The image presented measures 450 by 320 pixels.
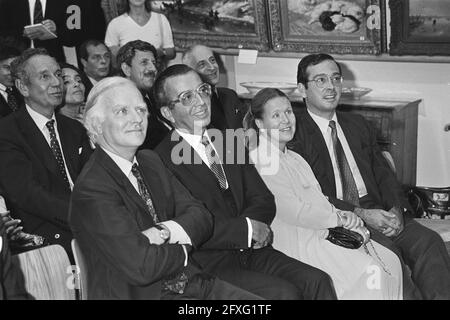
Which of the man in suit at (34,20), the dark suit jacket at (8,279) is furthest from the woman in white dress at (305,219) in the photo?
the man in suit at (34,20)

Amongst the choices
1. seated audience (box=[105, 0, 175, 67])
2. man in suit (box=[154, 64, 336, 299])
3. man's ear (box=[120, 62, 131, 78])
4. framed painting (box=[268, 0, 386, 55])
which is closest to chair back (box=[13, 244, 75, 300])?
man in suit (box=[154, 64, 336, 299])

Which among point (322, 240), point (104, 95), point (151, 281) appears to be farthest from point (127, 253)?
point (322, 240)

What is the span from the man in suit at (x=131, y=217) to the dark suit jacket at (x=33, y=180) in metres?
0.78

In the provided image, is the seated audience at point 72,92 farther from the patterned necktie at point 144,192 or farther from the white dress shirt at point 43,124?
the patterned necktie at point 144,192

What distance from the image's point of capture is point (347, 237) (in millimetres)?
3953

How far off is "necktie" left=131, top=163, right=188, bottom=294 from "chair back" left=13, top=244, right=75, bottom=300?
1.40 ft

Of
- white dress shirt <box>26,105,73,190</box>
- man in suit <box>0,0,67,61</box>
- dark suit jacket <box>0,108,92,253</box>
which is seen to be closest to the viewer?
dark suit jacket <box>0,108,92,253</box>

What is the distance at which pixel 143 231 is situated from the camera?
3.26m

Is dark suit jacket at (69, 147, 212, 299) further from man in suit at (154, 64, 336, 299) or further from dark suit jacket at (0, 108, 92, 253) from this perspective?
dark suit jacket at (0, 108, 92, 253)

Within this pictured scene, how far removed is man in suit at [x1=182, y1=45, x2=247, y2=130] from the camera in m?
5.13

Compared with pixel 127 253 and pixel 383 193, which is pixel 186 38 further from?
pixel 127 253

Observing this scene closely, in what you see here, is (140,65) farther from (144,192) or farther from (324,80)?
(144,192)

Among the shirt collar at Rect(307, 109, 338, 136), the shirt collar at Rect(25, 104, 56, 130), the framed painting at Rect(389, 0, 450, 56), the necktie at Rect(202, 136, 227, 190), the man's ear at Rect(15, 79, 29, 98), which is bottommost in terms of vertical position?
the necktie at Rect(202, 136, 227, 190)

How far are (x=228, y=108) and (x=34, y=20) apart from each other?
1.77 m
